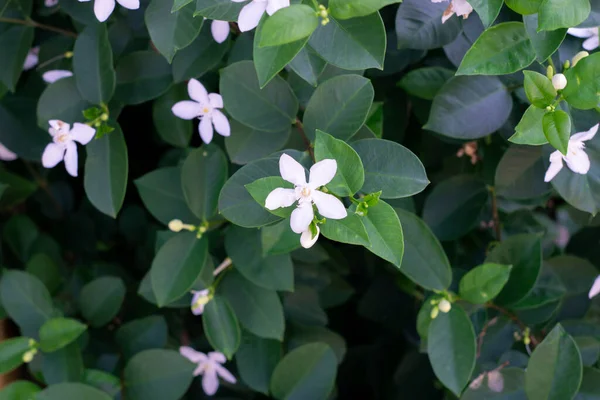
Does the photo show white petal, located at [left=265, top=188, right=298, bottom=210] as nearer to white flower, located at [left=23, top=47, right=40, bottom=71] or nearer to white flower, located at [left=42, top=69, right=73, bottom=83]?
white flower, located at [left=42, top=69, right=73, bottom=83]

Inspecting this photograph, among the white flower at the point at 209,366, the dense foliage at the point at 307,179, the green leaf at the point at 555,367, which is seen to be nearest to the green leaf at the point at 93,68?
the dense foliage at the point at 307,179

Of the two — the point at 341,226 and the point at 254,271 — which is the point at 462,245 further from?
the point at 341,226

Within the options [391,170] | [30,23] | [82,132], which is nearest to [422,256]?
[391,170]

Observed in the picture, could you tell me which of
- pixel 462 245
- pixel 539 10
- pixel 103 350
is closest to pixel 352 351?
pixel 462 245

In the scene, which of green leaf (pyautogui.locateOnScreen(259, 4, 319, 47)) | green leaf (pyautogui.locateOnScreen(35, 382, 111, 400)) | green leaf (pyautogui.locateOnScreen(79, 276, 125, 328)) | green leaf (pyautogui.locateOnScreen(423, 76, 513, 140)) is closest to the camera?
green leaf (pyautogui.locateOnScreen(259, 4, 319, 47))

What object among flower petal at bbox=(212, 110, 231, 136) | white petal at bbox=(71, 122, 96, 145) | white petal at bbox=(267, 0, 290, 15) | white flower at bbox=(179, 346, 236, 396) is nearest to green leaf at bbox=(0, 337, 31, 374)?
white flower at bbox=(179, 346, 236, 396)

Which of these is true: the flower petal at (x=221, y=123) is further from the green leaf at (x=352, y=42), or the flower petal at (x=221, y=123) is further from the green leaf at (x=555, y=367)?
the green leaf at (x=555, y=367)
